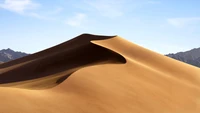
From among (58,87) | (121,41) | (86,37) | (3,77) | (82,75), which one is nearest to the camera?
(58,87)

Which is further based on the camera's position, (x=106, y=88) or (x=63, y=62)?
(x=63, y=62)

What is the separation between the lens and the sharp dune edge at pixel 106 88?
1255 centimetres

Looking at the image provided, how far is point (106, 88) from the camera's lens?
16.3 m

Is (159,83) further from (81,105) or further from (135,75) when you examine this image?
(81,105)

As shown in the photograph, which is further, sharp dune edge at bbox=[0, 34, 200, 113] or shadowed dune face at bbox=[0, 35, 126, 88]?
shadowed dune face at bbox=[0, 35, 126, 88]

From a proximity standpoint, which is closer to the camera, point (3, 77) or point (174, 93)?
point (174, 93)

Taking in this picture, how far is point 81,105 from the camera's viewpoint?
13273 mm

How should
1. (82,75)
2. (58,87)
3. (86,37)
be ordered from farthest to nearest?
(86,37), (82,75), (58,87)

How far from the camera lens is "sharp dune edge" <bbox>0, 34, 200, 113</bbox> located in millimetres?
12555

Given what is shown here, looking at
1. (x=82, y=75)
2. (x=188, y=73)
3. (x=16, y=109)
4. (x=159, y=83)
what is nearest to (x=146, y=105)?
(x=82, y=75)

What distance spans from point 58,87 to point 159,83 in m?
8.47

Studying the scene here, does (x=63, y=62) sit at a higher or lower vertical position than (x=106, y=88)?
higher

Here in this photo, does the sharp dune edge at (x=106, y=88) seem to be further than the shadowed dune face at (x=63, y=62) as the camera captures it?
No

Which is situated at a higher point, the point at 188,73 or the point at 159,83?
the point at 188,73
